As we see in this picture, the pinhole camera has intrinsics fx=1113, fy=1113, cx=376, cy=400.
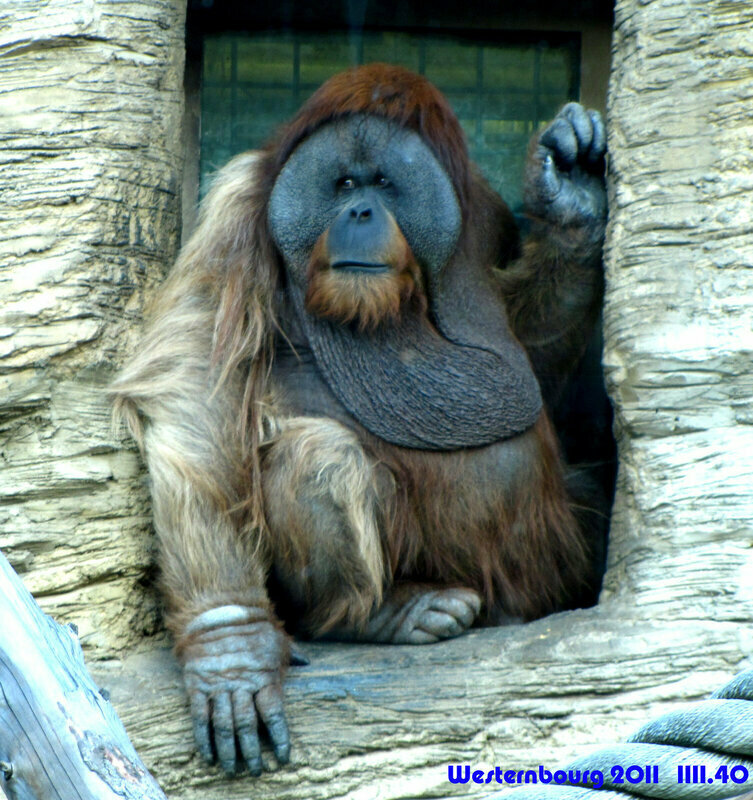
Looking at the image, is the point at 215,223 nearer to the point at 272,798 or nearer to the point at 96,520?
the point at 96,520

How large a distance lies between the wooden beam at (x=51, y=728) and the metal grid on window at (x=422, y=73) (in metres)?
2.53

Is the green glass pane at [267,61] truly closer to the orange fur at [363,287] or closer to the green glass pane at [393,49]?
the green glass pane at [393,49]

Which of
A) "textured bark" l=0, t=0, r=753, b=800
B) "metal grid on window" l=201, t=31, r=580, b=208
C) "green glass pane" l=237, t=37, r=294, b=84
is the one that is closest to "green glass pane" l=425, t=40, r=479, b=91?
"metal grid on window" l=201, t=31, r=580, b=208

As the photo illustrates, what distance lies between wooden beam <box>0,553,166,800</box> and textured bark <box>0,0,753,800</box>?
38.8 inches

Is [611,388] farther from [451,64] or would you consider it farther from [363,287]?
[451,64]

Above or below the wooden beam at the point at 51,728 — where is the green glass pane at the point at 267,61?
above

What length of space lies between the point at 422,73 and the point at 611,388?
158cm

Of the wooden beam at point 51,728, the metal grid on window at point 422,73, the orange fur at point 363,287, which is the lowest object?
the wooden beam at point 51,728

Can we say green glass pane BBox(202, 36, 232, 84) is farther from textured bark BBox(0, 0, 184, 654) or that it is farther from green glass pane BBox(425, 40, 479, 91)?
green glass pane BBox(425, 40, 479, 91)

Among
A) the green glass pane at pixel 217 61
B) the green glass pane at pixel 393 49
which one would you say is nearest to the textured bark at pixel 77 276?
the green glass pane at pixel 217 61

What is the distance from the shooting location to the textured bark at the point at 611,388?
8.87 feet

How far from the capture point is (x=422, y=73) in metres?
4.03

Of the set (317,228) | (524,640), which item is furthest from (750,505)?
(317,228)

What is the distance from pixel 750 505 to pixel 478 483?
747 mm
